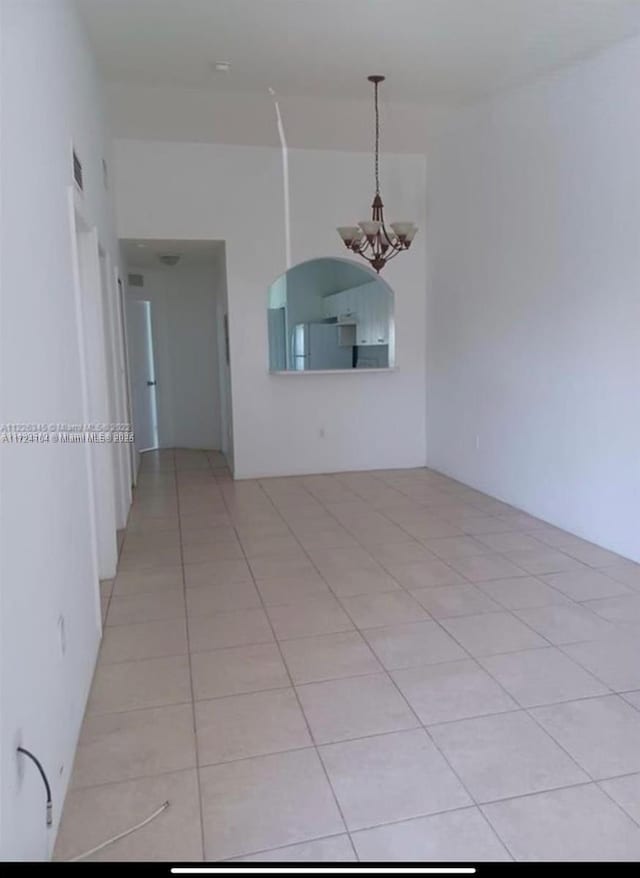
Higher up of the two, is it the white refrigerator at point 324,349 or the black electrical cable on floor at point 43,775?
the white refrigerator at point 324,349

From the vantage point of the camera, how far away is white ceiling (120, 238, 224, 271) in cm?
609

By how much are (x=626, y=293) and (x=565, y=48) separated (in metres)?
1.56

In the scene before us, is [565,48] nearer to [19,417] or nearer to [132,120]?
[132,120]

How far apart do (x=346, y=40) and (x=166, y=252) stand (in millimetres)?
3340

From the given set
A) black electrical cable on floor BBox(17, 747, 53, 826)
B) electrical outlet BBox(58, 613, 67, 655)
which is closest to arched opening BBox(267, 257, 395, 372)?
electrical outlet BBox(58, 613, 67, 655)

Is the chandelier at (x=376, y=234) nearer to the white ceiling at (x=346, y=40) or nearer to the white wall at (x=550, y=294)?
the white ceiling at (x=346, y=40)

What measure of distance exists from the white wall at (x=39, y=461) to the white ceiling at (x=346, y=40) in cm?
106

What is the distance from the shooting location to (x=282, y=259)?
618 centimetres

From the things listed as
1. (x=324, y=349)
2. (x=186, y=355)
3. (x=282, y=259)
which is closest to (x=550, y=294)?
(x=282, y=259)

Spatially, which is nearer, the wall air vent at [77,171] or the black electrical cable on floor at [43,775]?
the black electrical cable on floor at [43,775]

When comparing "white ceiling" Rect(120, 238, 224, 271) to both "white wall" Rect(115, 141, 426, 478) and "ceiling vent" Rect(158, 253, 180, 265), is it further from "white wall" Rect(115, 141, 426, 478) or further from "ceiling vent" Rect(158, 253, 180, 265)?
"white wall" Rect(115, 141, 426, 478)

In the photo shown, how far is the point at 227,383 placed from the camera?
6930mm

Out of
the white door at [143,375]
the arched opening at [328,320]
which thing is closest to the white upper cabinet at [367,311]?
the arched opening at [328,320]

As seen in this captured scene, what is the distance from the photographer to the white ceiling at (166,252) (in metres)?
6.09
